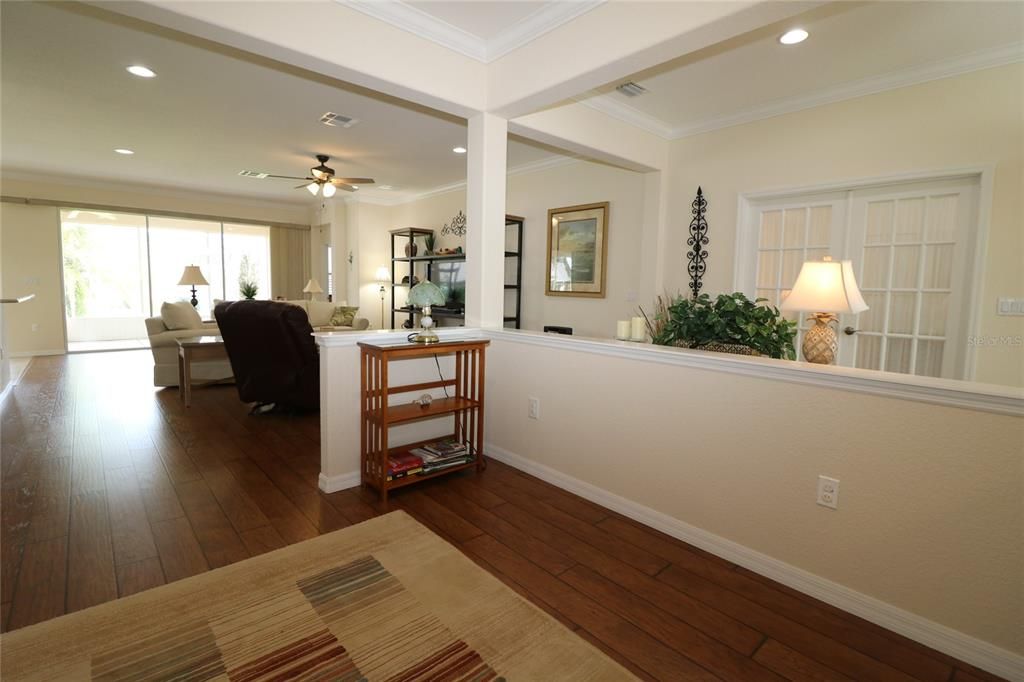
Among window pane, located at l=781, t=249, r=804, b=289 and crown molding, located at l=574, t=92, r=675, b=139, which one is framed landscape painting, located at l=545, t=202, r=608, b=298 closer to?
crown molding, located at l=574, t=92, r=675, b=139

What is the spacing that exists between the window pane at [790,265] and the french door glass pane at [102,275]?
374 inches

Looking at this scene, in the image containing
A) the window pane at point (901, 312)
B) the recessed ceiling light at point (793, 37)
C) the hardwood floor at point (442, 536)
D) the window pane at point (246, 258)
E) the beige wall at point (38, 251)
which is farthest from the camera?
the window pane at point (246, 258)

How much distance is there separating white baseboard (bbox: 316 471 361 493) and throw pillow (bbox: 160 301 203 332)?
3814 mm

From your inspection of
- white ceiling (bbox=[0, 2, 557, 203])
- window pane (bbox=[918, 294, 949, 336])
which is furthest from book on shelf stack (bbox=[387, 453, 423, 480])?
window pane (bbox=[918, 294, 949, 336])

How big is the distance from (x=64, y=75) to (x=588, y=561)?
16.1 ft

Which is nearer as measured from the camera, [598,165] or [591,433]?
[591,433]

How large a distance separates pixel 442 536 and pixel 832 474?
170 centimetres

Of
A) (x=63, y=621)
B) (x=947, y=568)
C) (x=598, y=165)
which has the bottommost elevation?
(x=63, y=621)

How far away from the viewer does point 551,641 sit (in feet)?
5.37

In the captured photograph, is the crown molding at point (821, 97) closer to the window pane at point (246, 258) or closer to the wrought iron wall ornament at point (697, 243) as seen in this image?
the wrought iron wall ornament at point (697, 243)

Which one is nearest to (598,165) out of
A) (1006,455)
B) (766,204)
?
(766,204)

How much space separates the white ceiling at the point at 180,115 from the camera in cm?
306

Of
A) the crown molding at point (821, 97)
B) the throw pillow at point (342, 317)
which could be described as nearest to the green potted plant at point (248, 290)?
the throw pillow at point (342, 317)

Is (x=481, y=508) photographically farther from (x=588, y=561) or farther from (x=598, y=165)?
(x=598, y=165)
